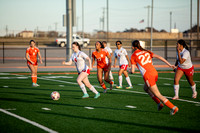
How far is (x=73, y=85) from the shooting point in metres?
14.4

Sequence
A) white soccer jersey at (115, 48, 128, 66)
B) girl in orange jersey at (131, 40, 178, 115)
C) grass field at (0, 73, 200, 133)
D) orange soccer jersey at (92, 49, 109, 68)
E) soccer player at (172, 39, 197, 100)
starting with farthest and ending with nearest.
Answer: white soccer jersey at (115, 48, 128, 66) → orange soccer jersey at (92, 49, 109, 68) → soccer player at (172, 39, 197, 100) → girl in orange jersey at (131, 40, 178, 115) → grass field at (0, 73, 200, 133)

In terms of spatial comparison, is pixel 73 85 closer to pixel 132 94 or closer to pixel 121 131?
pixel 132 94

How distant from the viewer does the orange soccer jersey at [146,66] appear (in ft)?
24.9

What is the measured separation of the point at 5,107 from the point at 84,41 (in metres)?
47.8

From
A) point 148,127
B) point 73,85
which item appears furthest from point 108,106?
point 73,85

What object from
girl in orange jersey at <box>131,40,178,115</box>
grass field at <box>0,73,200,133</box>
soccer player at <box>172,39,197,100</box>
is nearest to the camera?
grass field at <box>0,73,200,133</box>

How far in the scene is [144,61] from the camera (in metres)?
7.70

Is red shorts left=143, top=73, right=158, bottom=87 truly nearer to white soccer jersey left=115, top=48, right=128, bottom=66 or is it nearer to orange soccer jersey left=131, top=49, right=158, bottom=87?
orange soccer jersey left=131, top=49, right=158, bottom=87

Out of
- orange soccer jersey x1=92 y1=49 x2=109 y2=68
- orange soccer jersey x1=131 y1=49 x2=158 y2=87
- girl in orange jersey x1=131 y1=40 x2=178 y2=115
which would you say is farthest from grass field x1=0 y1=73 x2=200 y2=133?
orange soccer jersey x1=92 y1=49 x2=109 y2=68

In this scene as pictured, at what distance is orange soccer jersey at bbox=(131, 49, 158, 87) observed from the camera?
758 cm

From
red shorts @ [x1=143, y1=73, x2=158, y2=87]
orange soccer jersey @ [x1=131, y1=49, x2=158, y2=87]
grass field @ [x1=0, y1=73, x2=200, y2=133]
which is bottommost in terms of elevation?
grass field @ [x1=0, y1=73, x2=200, y2=133]

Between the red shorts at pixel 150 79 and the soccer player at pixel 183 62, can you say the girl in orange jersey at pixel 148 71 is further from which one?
the soccer player at pixel 183 62

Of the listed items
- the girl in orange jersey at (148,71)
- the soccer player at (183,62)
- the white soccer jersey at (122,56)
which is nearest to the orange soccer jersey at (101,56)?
the white soccer jersey at (122,56)

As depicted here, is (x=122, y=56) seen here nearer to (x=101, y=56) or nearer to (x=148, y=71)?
(x=101, y=56)
